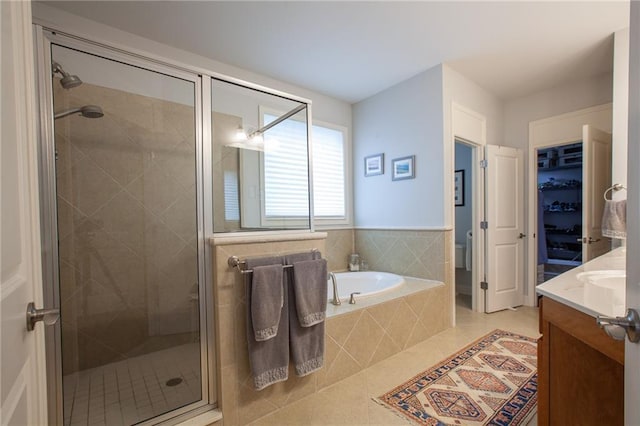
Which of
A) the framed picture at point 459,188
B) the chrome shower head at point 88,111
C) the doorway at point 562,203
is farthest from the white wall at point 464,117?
the chrome shower head at point 88,111

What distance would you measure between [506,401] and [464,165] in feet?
10.8

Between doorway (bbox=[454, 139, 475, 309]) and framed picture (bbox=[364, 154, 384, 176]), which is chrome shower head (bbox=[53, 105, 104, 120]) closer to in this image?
framed picture (bbox=[364, 154, 384, 176])

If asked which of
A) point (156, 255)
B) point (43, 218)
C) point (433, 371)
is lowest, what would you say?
point (433, 371)

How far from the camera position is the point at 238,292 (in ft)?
5.29

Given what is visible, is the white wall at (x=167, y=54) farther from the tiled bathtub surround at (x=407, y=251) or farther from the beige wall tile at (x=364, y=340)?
the beige wall tile at (x=364, y=340)

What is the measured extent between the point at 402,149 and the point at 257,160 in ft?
6.16

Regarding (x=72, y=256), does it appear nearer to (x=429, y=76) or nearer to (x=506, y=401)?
(x=506, y=401)

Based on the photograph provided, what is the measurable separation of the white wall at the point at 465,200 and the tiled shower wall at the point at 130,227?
3846mm

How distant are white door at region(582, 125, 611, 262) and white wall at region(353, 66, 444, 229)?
1285 millimetres

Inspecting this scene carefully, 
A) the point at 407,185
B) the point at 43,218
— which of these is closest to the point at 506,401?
the point at 407,185

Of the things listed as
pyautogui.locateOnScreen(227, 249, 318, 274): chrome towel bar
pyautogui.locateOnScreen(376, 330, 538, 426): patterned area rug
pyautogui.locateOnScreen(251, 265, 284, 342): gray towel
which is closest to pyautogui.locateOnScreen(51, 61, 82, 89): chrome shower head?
pyautogui.locateOnScreen(227, 249, 318, 274): chrome towel bar

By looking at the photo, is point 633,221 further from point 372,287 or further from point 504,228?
point 504,228

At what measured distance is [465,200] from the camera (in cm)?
427

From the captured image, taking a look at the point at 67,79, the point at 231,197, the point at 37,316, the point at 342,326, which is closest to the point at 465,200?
the point at 342,326
